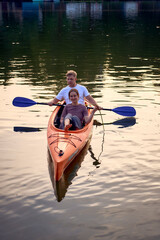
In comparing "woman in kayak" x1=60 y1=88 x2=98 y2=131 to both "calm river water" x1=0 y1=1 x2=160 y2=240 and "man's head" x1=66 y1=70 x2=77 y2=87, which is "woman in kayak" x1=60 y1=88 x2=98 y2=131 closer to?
"calm river water" x1=0 y1=1 x2=160 y2=240

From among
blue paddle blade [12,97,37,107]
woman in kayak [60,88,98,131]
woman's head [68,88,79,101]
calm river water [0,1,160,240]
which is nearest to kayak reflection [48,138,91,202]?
calm river water [0,1,160,240]

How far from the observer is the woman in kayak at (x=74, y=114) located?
9830mm

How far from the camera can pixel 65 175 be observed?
839cm

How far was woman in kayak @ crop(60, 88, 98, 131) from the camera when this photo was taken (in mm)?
9830

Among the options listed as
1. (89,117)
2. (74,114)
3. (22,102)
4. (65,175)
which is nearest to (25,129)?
(22,102)

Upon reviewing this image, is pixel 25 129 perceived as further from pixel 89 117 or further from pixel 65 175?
pixel 65 175

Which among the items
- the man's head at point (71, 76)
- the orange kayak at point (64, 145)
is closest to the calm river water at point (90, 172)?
the orange kayak at point (64, 145)

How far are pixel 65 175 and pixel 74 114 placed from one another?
7.46ft

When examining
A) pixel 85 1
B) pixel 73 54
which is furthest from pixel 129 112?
pixel 85 1

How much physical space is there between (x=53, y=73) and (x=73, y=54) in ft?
22.7

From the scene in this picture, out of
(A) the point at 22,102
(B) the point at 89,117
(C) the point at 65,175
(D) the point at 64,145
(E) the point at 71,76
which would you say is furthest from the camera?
(A) the point at 22,102

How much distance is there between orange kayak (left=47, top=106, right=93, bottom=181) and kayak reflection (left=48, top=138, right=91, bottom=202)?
140mm

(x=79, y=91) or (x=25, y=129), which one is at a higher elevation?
(x=79, y=91)

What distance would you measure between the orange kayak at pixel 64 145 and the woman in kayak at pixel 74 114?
0.24m
